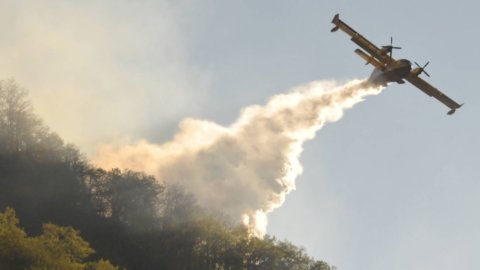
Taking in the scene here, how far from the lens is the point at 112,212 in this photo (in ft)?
408

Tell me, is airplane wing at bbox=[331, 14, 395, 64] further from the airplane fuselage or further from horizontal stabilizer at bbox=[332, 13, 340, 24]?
the airplane fuselage

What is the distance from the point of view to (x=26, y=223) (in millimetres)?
111438

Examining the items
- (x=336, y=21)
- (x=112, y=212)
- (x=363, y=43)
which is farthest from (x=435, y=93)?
(x=112, y=212)

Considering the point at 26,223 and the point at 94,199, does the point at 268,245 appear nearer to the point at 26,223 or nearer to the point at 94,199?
the point at 94,199

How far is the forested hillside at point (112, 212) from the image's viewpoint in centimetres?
11556

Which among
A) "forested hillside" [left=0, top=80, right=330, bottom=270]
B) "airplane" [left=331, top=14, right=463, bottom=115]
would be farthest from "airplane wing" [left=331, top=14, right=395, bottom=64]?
"forested hillside" [left=0, top=80, right=330, bottom=270]

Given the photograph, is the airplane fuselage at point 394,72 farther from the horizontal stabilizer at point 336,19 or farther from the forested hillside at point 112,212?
the forested hillside at point 112,212

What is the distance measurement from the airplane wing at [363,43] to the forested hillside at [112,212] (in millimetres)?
40027

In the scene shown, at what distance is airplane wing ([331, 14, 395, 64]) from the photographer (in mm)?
98075

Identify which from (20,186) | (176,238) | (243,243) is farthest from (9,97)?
(243,243)

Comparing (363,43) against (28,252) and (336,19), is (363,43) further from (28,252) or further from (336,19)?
(28,252)

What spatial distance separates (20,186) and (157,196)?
24536mm

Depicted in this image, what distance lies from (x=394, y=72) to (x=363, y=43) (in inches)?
231

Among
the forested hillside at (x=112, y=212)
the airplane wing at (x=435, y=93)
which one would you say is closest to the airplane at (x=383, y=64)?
the airplane wing at (x=435, y=93)
